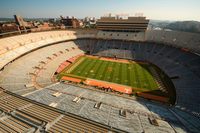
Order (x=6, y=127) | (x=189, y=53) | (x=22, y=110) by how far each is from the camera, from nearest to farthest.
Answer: (x=6, y=127), (x=22, y=110), (x=189, y=53)

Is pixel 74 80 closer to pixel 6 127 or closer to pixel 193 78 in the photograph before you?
pixel 6 127

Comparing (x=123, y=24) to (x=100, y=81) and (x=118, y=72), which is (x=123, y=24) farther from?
(x=100, y=81)

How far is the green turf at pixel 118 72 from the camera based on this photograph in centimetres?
3825

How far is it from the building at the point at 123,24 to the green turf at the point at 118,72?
86.2ft

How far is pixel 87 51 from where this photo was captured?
64.7 m

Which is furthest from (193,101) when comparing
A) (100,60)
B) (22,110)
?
(100,60)

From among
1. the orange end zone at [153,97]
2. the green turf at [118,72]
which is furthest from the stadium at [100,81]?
the orange end zone at [153,97]

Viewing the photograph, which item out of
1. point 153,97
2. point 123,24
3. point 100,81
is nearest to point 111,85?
point 100,81

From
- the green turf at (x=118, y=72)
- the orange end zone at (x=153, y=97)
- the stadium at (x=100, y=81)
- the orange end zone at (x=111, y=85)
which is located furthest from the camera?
the green turf at (x=118, y=72)

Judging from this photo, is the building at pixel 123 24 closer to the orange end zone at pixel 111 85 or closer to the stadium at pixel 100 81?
the stadium at pixel 100 81

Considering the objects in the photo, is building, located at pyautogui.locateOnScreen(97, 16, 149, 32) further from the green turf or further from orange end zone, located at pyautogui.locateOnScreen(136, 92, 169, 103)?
orange end zone, located at pyautogui.locateOnScreen(136, 92, 169, 103)

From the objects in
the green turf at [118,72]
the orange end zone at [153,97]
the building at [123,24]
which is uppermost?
the building at [123,24]

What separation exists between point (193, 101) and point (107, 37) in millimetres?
50805

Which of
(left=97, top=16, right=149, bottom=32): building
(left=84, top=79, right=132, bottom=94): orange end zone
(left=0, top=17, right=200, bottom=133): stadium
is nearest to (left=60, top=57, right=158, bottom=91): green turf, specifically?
(left=0, top=17, right=200, bottom=133): stadium
